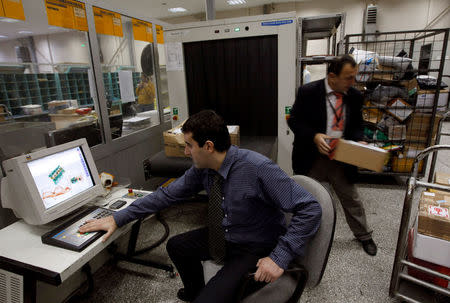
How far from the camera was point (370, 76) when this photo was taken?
2.96m

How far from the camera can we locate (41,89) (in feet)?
6.74

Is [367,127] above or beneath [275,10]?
beneath

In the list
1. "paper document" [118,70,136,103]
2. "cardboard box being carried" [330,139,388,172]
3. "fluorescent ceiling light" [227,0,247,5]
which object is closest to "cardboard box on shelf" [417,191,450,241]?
"cardboard box being carried" [330,139,388,172]

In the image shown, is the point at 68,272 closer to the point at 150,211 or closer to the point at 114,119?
the point at 150,211

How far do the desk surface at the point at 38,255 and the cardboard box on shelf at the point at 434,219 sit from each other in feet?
5.40

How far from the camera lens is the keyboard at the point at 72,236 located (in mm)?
1236

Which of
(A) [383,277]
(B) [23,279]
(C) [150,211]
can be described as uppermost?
(C) [150,211]

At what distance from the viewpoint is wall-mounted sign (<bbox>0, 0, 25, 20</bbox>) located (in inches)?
59.5

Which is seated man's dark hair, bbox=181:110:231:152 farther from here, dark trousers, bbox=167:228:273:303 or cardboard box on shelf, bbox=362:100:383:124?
cardboard box on shelf, bbox=362:100:383:124

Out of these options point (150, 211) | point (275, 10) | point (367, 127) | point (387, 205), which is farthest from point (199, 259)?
point (275, 10)

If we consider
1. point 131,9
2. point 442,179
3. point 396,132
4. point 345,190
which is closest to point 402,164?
point 396,132

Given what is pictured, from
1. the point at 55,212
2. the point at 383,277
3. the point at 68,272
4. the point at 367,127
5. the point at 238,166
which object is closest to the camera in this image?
the point at 68,272

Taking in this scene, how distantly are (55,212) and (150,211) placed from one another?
18.5 inches

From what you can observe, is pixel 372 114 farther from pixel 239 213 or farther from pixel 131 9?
pixel 131 9
